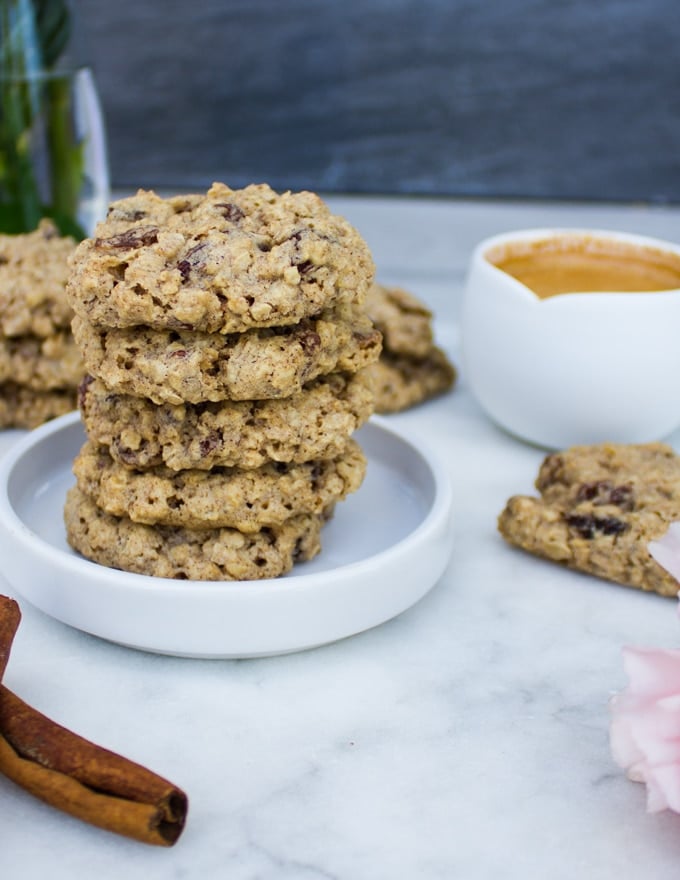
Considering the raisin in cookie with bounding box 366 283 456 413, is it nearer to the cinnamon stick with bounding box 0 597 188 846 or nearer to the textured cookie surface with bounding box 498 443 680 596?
the textured cookie surface with bounding box 498 443 680 596

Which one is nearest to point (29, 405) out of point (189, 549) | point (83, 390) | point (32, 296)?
point (32, 296)

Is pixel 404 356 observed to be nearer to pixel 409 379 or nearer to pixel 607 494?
pixel 409 379

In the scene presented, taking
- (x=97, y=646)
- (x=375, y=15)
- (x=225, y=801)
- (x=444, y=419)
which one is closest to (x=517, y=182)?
(x=375, y=15)

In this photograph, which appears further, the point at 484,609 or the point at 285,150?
the point at 285,150

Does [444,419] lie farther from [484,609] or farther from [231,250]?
[231,250]

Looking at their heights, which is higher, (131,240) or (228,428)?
(131,240)

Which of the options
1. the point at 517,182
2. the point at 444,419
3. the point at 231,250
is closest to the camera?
the point at 231,250
